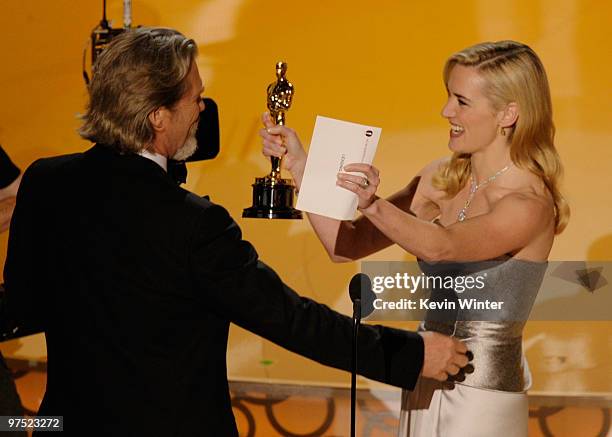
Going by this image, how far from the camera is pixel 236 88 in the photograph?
454 centimetres

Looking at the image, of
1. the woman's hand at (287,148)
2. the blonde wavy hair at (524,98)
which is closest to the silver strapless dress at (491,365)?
the blonde wavy hair at (524,98)

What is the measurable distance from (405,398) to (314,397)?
2.25m

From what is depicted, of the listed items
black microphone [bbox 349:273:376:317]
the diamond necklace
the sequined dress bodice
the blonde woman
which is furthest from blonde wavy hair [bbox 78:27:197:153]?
the diamond necklace

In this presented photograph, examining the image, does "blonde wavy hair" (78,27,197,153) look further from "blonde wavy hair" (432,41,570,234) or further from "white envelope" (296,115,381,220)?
"blonde wavy hair" (432,41,570,234)

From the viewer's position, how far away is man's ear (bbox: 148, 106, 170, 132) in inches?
79.8

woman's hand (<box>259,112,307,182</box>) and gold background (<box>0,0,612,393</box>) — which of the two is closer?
woman's hand (<box>259,112,307,182</box>)

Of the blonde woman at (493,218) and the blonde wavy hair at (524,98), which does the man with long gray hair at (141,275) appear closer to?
the blonde woman at (493,218)

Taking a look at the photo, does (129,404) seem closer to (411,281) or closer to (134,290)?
(134,290)

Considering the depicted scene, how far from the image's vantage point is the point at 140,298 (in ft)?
6.39

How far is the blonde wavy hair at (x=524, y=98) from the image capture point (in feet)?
7.56

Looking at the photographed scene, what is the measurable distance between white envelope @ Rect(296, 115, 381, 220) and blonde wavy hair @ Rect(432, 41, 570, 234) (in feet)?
1.22

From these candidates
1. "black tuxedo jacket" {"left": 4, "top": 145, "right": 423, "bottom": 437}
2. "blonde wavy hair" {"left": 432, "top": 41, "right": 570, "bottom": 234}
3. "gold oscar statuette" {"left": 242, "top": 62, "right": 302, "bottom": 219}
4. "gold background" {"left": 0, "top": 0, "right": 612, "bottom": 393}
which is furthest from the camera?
"gold background" {"left": 0, "top": 0, "right": 612, "bottom": 393}

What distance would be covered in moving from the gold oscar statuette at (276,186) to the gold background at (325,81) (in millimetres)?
1772

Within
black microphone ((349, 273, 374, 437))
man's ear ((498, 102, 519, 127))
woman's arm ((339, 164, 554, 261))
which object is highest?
man's ear ((498, 102, 519, 127))
